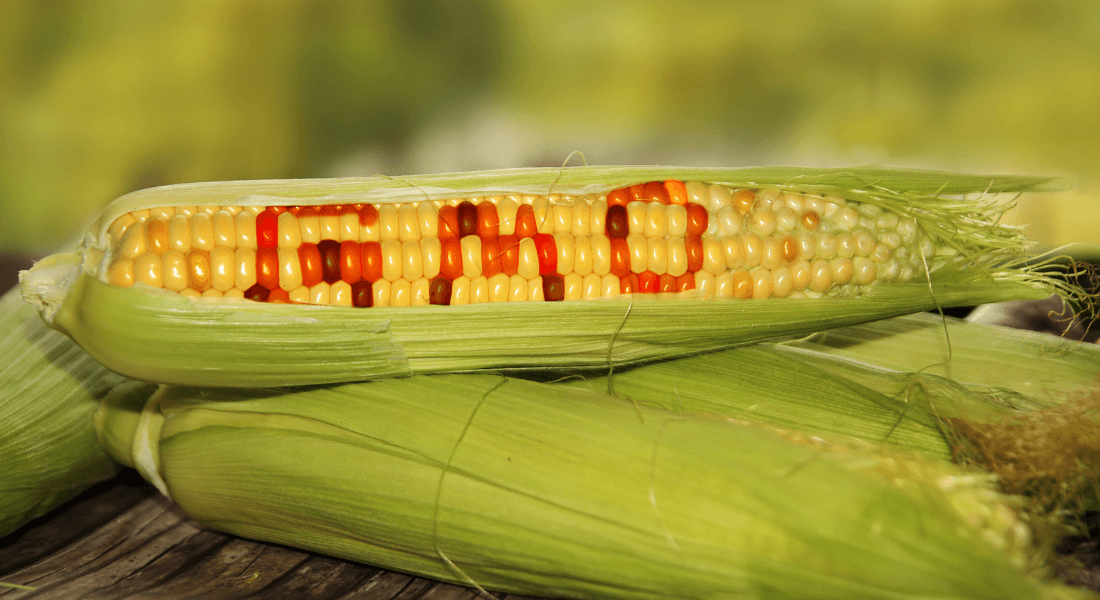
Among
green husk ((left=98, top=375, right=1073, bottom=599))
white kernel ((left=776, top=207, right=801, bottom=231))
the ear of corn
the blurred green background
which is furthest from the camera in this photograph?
the blurred green background

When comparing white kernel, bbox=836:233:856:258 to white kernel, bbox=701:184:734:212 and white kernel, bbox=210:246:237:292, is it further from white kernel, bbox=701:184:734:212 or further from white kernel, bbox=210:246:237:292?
white kernel, bbox=210:246:237:292

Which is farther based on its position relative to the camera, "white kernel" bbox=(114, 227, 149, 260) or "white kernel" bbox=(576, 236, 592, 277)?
"white kernel" bbox=(576, 236, 592, 277)

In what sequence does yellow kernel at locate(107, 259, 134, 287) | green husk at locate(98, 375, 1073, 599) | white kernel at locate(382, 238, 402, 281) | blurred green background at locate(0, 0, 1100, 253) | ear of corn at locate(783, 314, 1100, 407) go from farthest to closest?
blurred green background at locate(0, 0, 1100, 253), ear of corn at locate(783, 314, 1100, 407), white kernel at locate(382, 238, 402, 281), yellow kernel at locate(107, 259, 134, 287), green husk at locate(98, 375, 1073, 599)

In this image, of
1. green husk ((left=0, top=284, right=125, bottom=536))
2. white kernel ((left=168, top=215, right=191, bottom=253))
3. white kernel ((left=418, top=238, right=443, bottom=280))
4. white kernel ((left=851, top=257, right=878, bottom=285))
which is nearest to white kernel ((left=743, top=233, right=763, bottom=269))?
white kernel ((left=851, top=257, right=878, bottom=285))

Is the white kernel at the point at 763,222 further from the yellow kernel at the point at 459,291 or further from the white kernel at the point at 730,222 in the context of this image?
the yellow kernel at the point at 459,291

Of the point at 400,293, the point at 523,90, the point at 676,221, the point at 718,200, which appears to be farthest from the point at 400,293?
the point at 523,90

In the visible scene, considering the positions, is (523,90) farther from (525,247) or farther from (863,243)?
(863,243)

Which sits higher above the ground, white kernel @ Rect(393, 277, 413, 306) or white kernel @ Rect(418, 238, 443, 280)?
white kernel @ Rect(418, 238, 443, 280)

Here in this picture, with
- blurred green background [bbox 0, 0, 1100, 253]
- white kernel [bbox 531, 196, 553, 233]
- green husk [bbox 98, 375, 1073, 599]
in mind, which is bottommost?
green husk [bbox 98, 375, 1073, 599]
